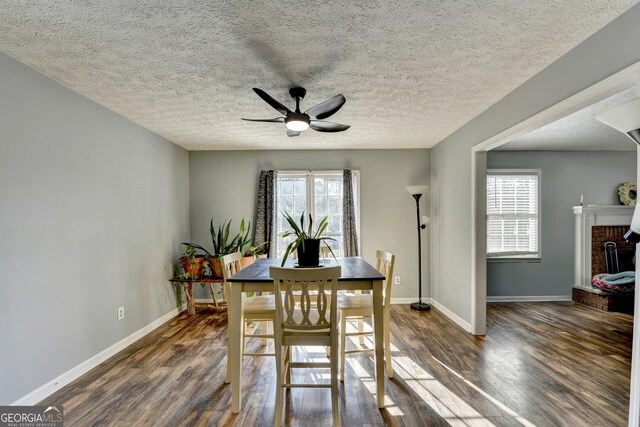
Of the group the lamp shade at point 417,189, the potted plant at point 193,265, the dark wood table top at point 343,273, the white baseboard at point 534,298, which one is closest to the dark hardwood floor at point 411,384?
the potted plant at point 193,265

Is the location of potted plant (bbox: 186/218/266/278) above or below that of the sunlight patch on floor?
above

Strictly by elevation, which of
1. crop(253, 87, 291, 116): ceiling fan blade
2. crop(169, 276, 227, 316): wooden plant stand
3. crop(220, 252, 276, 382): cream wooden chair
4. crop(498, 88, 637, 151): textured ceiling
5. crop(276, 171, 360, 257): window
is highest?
crop(498, 88, 637, 151): textured ceiling

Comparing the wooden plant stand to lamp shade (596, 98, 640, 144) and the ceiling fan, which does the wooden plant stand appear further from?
lamp shade (596, 98, 640, 144)

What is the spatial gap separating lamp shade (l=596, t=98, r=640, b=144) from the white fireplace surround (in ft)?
16.0

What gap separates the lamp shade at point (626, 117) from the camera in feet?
3.86

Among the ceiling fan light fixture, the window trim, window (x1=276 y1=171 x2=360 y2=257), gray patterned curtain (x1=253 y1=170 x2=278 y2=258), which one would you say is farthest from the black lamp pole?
the ceiling fan light fixture

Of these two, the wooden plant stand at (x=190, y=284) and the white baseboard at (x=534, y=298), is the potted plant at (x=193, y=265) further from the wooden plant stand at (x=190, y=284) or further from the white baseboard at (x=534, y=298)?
the white baseboard at (x=534, y=298)

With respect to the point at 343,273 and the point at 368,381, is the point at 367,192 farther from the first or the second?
the point at 368,381

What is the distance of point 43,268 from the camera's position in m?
2.47

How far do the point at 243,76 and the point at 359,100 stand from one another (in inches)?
43.5

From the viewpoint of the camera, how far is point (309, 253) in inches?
106

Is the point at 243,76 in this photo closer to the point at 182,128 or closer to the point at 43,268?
the point at 182,128

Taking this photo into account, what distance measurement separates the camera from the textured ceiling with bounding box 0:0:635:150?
1.79 meters

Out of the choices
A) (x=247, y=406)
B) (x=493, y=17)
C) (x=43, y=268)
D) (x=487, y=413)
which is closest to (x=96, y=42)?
(x=43, y=268)
